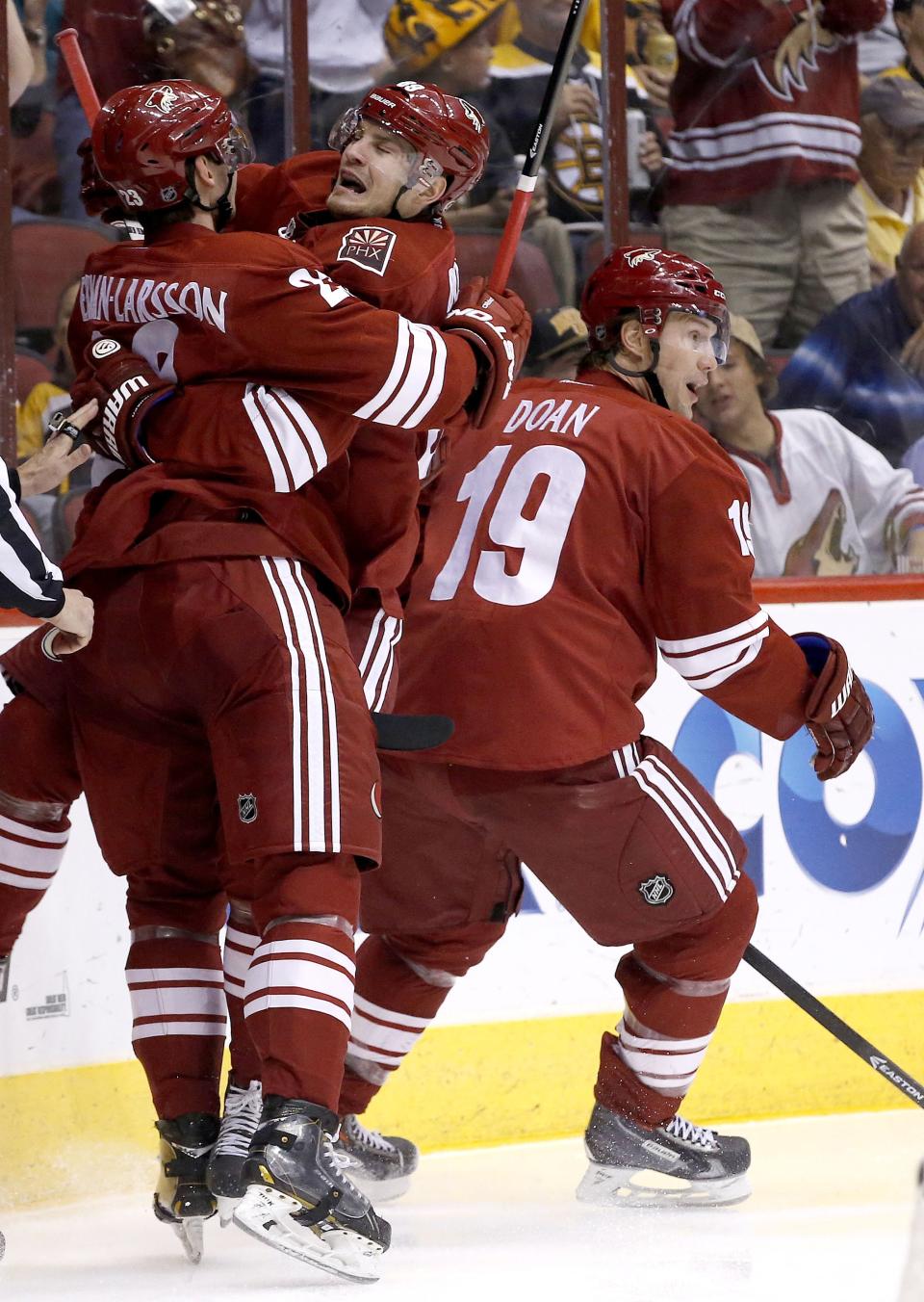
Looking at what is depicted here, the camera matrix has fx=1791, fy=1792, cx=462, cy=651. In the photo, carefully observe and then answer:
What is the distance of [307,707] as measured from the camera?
73.4 inches

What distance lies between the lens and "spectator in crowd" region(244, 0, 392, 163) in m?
3.55

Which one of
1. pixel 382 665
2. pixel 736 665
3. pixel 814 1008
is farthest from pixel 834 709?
pixel 382 665

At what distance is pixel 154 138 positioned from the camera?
191 centimetres

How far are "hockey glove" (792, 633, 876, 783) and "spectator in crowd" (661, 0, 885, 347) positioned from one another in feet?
5.32

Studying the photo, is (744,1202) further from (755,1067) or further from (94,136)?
(94,136)

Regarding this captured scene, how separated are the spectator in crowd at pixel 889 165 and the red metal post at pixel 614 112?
584 mm

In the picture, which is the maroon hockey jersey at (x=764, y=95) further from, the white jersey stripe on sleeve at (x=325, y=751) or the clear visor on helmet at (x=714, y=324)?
the white jersey stripe on sleeve at (x=325, y=751)

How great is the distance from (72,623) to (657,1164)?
1.17 metres

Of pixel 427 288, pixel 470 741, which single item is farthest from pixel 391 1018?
pixel 427 288

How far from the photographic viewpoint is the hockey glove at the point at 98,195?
2.05 meters

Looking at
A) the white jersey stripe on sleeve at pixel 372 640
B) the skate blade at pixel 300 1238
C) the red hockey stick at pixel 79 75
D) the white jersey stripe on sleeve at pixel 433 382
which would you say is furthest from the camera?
the red hockey stick at pixel 79 75

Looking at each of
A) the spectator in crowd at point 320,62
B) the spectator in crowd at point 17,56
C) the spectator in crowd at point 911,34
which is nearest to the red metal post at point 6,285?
the spectator in crowd at point 17,56

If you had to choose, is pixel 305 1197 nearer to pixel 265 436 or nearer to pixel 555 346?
→ pixel 265 436

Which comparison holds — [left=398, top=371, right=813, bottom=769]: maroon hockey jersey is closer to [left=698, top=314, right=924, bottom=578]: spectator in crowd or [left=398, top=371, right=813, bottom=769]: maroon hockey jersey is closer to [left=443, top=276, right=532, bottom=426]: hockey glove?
[left=443, top=276, right=532, bottom=426]: hockey glove
